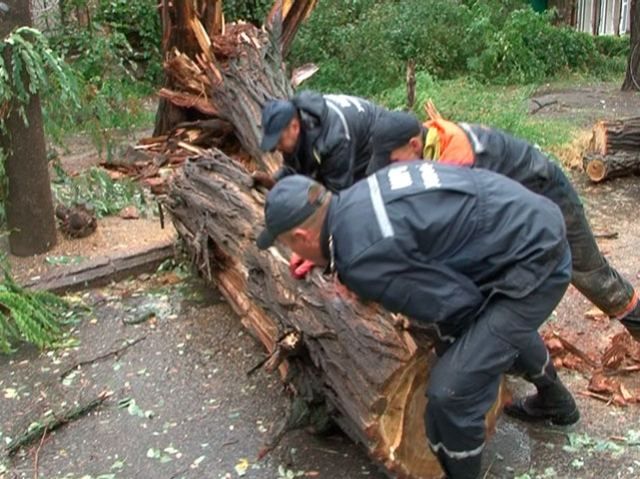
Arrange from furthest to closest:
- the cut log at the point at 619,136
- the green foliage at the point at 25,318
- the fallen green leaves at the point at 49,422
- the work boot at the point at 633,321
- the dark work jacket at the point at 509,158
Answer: the cut log at the point at 619,136, the green foliage at the point at 25,318, the work boot at the point at 633,321, the fallen green leaves at the point at 49,422, the dark work jacket at the point at 509,158

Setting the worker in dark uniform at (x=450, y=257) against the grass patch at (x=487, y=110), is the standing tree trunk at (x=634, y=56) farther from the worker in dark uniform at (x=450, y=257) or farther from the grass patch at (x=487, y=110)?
the worker in dark uniform at (x=450, y=257)

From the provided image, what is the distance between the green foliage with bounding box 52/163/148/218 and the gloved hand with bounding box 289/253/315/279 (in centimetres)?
353

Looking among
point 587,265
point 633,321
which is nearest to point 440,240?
point 587,265

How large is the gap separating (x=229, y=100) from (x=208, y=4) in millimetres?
1498

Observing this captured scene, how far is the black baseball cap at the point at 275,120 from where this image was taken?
13.7 ft

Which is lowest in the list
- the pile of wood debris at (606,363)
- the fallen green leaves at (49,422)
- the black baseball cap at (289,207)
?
the fallen green leaves at (49,422)

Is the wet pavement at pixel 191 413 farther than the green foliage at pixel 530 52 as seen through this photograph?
No

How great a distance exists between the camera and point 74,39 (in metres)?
11.7

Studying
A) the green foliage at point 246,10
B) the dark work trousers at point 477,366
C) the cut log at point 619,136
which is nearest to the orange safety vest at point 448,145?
the dark work trousers at point 477,366

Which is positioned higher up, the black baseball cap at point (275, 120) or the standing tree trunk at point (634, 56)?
the black baseball cap at point (275, 120)

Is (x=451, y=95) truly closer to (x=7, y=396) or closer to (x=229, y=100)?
(x=229, y=100)

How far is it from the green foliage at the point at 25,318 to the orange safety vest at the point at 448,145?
2.60 m

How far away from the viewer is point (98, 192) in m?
7.32

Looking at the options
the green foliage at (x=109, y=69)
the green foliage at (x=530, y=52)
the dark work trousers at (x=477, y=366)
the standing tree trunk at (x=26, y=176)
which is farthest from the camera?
the green foliage at (x=530, y=52)
